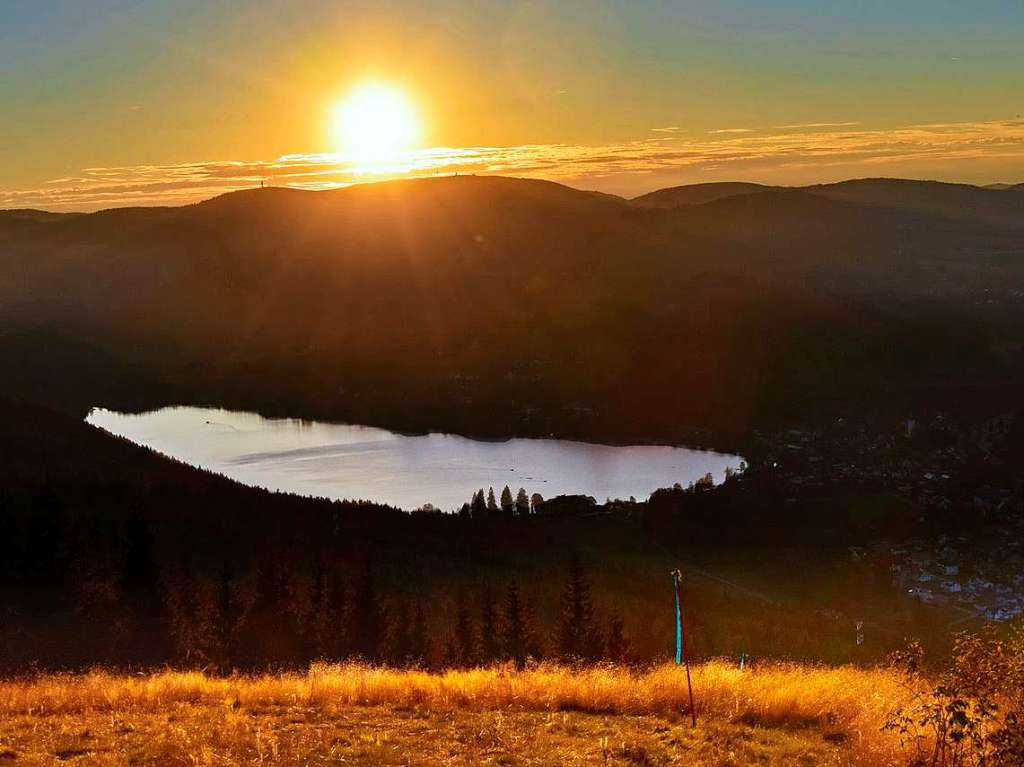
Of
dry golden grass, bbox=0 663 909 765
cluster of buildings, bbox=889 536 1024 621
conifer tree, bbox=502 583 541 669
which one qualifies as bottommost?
cluster of buildings, bbox=889 536 1024 621

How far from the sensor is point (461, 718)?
1299 centimetres

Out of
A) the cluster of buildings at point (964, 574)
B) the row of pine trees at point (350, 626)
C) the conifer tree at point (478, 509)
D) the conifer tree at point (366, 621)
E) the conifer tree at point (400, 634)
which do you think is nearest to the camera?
the row of pine trees at point (350, 626)

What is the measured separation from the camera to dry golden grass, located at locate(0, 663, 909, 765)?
1100 centimetres

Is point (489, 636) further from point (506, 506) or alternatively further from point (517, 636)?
point (506, 506)

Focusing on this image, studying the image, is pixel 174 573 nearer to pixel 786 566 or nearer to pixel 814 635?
pixel 814 635

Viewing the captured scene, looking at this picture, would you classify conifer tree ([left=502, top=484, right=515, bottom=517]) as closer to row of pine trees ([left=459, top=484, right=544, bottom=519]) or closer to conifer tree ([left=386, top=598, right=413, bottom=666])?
row of pine trees ([left=459, top=484, right=544, bottom=519])

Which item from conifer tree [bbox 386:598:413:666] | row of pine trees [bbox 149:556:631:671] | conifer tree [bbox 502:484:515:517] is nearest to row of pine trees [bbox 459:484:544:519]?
conifer tree [bbox 502:484:515:517]

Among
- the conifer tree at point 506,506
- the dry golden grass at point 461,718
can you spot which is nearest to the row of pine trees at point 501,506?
the conifer tree at point 506,506

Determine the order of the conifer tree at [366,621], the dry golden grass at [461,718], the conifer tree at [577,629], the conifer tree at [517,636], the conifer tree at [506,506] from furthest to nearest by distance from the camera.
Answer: the conifer tree at [506,506] < the conifer tree at [517,636] < the conifer tree at [366,621] < the conifer tree at [577,629] < the dry golden grass at [461,718]

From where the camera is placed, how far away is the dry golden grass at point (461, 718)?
1100cm

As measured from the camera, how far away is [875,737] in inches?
444

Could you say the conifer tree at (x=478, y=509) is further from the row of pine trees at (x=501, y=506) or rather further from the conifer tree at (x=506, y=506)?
the conifer tree at (x=506, y=506)

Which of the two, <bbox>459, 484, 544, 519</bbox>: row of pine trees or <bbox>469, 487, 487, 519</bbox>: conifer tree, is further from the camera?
<bbox>459, 484, 544, 519</bbox>: row of pine trees

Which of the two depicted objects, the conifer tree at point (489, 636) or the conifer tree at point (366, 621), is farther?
the conifer tree at point (366, 621)
